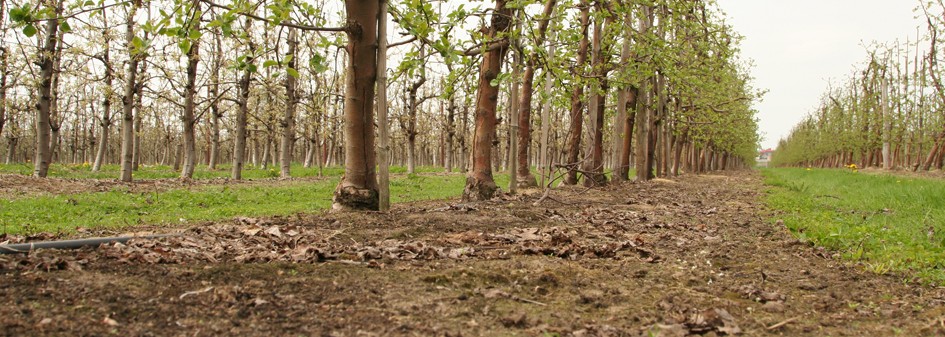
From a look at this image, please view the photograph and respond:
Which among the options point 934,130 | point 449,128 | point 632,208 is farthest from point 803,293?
point 934,130

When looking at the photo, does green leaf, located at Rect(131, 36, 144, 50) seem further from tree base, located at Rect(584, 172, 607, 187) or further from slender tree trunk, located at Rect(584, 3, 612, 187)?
tree base, located at Rect(584, 172, 607, 187)

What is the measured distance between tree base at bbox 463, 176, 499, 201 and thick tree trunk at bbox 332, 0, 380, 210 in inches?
140

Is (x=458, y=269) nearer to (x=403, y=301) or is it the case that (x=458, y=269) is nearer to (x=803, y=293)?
(x=403, y=301)

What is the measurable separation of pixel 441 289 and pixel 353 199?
4.62m

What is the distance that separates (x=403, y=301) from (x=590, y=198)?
32.5 ft

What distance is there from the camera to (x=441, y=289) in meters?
3.91

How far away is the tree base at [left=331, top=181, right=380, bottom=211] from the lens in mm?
8258

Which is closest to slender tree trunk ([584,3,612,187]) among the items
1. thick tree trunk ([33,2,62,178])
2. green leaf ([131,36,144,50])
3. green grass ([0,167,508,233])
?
green grass ([0,167,508,233])

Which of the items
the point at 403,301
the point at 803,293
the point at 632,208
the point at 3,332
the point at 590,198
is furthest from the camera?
the point at 590,198

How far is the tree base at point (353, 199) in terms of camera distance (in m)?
8.26

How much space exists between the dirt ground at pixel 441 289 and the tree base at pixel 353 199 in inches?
71.8

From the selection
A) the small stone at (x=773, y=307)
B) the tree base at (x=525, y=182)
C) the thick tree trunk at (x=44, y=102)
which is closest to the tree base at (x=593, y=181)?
the tree base at (x=525, y=182)

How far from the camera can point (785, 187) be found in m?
19.7

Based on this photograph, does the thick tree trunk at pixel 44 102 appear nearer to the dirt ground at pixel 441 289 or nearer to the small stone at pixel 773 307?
the dirt ground at pixel 441 289
